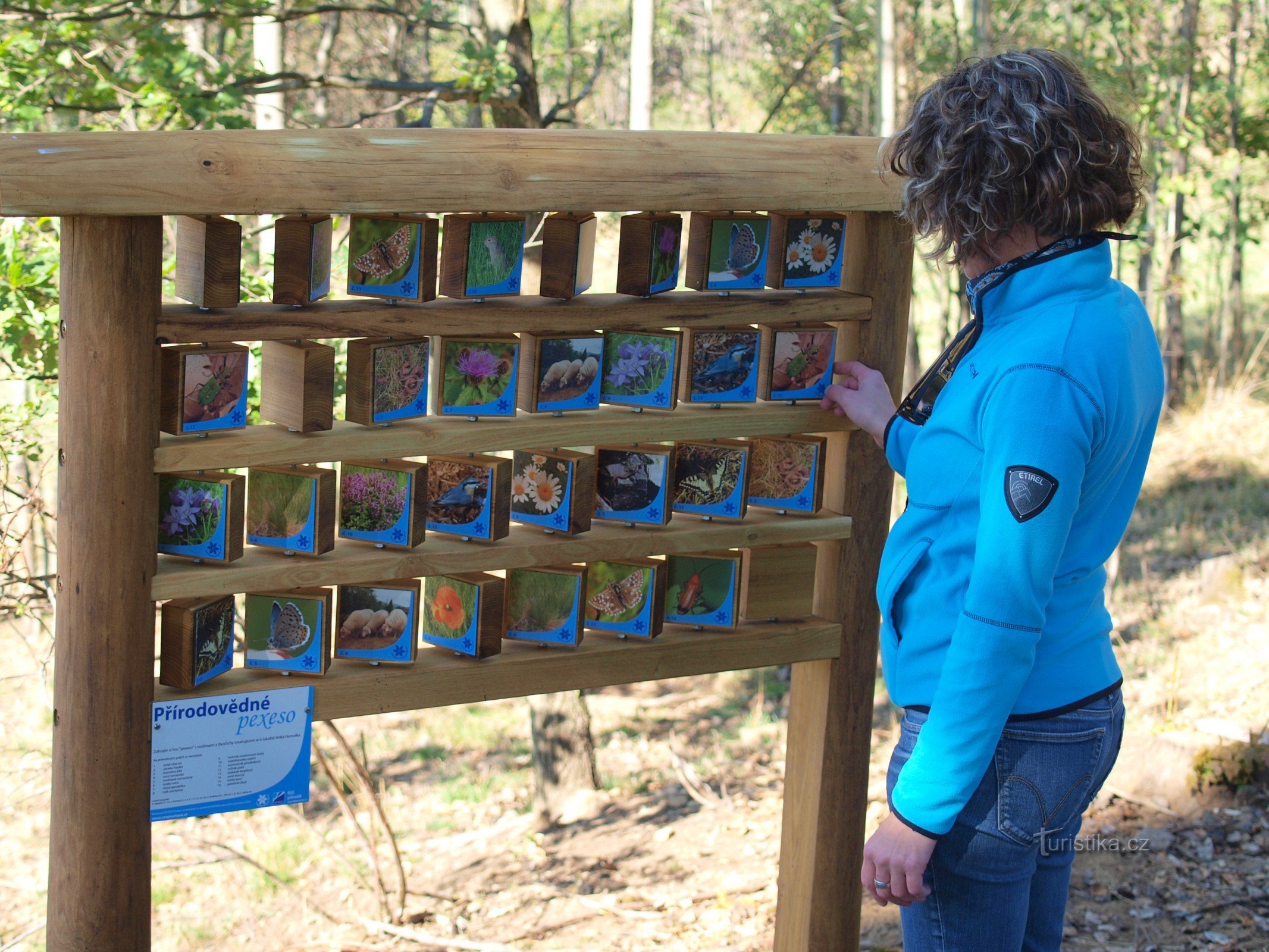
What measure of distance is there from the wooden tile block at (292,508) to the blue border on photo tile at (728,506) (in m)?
0.65

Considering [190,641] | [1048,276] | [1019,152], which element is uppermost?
[1019,152]

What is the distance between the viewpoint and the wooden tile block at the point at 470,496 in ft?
6.65

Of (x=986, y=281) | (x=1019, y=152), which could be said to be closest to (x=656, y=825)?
(x=986, y=281)

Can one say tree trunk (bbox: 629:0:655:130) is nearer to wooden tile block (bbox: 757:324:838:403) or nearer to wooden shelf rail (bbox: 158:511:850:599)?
wooden tile block (bbox: 757:324:838:403)

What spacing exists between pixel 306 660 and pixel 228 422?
421 mm

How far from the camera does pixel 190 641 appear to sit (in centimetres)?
187

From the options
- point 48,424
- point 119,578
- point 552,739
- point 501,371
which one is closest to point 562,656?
point 501,371

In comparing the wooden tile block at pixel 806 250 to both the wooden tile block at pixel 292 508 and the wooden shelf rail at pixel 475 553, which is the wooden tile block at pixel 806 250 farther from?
the wooden tile block at pixel 292 508

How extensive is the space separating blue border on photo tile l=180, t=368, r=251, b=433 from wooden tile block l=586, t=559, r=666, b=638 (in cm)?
67

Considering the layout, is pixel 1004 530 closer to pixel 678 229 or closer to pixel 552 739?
pixel 678 229

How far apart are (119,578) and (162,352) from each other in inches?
13.7

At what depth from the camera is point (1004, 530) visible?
1286 mm

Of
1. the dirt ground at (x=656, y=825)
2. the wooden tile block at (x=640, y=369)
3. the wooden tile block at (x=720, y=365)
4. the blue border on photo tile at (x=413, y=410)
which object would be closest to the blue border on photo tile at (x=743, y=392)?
the wooden tile block at (x=720, y=365)

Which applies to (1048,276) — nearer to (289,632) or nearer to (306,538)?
(306,538)
